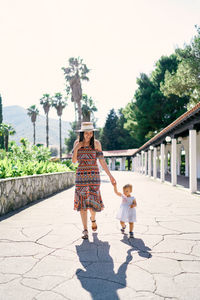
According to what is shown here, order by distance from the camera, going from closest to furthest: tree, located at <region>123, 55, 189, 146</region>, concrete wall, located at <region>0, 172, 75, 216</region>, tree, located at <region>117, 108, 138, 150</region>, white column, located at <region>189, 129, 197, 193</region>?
1. concrete wall, located at <region>0, 172, 75, 216</region>
2. white column, located at <region>189, 129, 197, 193</region>
3. tree, located at <region>123, 55, 189, 146</region>
4. tree, located at <region>117, 108, 138, 150</region>

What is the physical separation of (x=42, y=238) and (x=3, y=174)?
3.65 meters

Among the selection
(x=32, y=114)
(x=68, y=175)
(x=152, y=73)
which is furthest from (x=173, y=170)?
(x=32, y=114)

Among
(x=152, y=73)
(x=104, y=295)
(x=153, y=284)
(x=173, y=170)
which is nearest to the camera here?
(x=104, y=295)

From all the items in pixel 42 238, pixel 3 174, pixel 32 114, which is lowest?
pixel 42 238

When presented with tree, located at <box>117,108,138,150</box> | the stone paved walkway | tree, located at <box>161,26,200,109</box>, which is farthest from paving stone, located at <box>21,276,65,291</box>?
tree, located at <box>117,108,138,150</box>

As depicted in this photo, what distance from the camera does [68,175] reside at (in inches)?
606

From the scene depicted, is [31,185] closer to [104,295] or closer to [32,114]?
[104,295]

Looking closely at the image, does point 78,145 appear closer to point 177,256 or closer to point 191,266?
point 177,256

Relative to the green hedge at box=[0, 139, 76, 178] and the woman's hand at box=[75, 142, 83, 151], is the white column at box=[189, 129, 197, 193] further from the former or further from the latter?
the woman's hand at box=[75, 142, 83, 151]

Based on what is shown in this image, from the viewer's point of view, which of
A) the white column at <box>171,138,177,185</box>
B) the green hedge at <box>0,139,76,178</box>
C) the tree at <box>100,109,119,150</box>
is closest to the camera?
the green hedge at <box>0,139,76,178</box>

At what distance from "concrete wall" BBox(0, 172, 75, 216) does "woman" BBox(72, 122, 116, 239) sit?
2.91m

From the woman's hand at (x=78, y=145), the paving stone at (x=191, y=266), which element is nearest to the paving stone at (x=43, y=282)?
the paving stone at (x=191, y=266)

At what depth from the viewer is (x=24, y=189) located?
27.3 feet

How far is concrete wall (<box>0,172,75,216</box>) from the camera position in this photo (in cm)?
691
